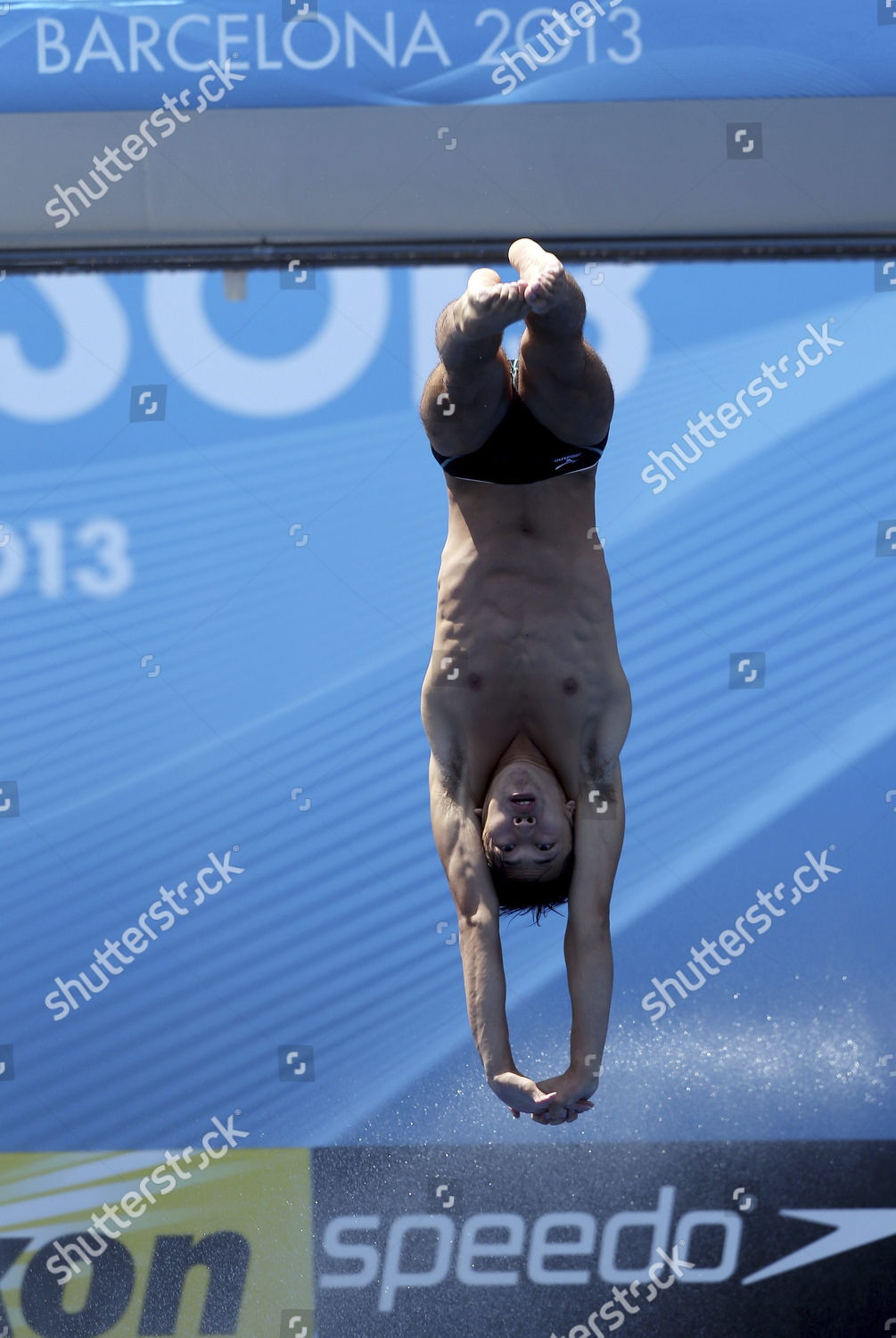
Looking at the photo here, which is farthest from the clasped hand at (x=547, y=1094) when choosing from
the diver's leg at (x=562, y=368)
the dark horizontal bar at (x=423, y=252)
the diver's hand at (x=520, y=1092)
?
the dark horizontal bar at (x=423, y=252)

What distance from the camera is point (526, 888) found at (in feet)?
14.7

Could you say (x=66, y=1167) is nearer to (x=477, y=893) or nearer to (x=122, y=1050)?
(x=122, y=1050)

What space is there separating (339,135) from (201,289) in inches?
35.5

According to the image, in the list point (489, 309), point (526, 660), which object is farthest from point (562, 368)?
point (526, 660)

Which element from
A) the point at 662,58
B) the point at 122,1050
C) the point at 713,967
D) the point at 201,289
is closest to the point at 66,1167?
the point at 122,1050

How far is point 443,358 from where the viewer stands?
13.8 ft

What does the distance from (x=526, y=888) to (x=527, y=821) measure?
27 cm

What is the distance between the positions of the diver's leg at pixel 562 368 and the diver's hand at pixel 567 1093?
1884 millimetres

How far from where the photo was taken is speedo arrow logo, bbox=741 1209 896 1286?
266 inches

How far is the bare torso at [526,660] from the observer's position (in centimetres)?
452

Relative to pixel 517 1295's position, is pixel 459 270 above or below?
above

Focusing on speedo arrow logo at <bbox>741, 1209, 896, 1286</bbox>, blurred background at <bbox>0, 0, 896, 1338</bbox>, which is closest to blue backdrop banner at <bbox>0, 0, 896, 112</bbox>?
blurred background at <bbox>0, 0, 896, 1338</bbox>

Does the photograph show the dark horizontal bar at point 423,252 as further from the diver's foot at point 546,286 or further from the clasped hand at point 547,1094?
the clasped hand at point 547,1094

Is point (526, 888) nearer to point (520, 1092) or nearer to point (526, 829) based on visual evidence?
point (526, 829)
